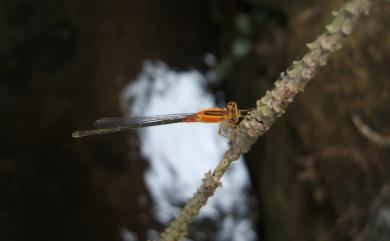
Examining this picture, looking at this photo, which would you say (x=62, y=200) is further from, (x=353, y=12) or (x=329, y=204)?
(x=353, y=12)

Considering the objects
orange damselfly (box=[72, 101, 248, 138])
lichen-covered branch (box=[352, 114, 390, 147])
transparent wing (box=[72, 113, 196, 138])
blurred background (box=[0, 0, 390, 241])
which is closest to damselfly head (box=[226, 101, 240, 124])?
orange damselfly (box=[72, 101, 248, 138])

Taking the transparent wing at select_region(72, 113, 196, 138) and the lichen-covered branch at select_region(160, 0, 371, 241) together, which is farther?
the transparent wing at select_region(72, 113, 196, 138)

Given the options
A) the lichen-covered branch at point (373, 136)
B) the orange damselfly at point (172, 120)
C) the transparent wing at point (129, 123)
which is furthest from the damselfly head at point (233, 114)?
the lichen-covered branch at point (373, 136)

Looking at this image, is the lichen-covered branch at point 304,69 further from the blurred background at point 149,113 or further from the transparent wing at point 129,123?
the blurred background at point 149,113

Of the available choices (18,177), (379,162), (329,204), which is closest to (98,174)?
(18,177)

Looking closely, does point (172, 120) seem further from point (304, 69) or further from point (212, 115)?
point (304, 69)

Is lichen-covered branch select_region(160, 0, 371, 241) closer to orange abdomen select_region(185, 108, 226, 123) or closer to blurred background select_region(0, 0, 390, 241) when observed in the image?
orange abdomen select_region(185, 108, 226, 123)
